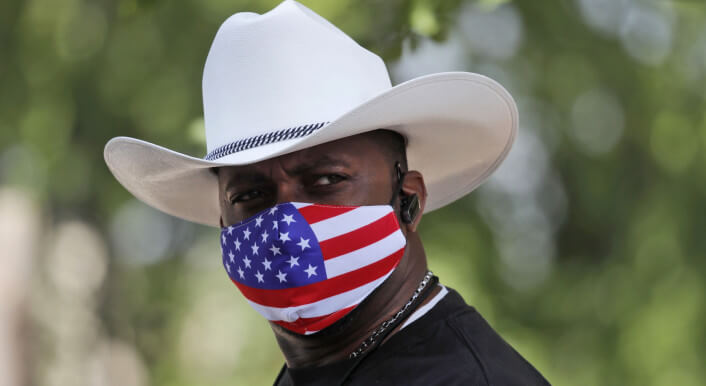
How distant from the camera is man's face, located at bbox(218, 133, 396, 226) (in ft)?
7.35

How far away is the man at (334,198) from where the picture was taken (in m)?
2.16

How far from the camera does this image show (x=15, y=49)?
669cm

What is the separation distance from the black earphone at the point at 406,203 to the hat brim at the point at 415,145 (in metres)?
0.15

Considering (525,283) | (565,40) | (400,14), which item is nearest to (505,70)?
(565,40)

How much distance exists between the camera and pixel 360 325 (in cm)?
224

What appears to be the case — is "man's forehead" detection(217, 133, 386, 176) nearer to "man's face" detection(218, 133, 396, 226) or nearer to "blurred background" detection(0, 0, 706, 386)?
"man's face" detection(218, 133, 396, 226)

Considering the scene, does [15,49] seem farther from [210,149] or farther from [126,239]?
[210,149]

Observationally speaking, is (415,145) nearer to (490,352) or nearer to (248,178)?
(248,178)

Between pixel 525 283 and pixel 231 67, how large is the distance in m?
4.76

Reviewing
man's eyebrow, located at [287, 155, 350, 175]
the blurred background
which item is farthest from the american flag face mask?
the blurred background

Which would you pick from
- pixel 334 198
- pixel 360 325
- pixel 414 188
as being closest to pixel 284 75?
pixel 334 198

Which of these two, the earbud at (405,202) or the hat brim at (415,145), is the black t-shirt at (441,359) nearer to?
the earbud at (405,202)

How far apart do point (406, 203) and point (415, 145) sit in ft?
1.05

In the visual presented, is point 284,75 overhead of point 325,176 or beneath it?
overhead
